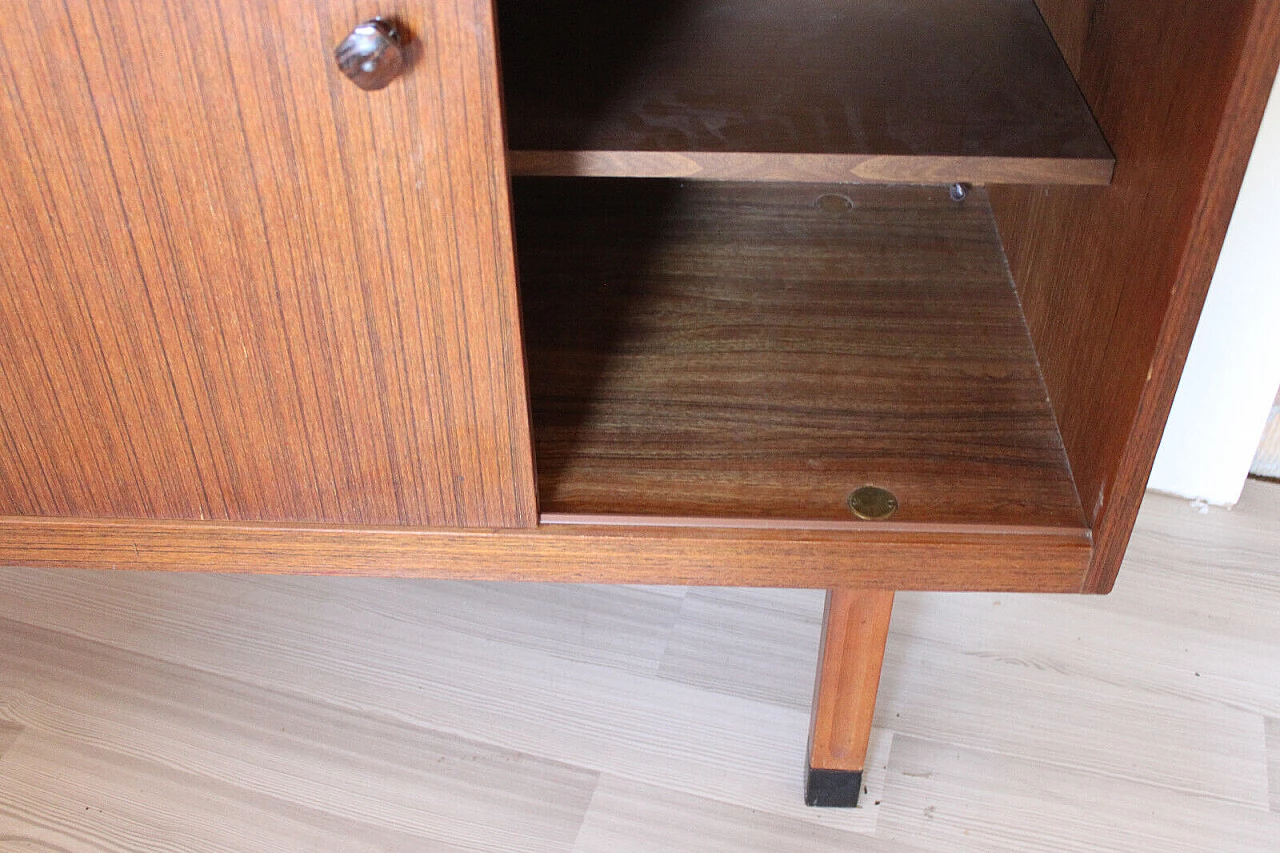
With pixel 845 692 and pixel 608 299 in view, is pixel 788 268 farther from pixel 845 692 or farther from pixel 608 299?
pixel 845 692

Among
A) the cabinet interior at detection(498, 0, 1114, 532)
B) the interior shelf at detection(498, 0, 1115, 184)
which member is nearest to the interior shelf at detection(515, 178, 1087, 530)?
the cabinet interior at detection(498, 0, 1114, 532)

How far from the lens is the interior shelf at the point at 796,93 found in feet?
1.80

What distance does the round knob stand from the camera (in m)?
0.43

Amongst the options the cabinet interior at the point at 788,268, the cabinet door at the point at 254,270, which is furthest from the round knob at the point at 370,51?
the cabinet interior at the point at 788,268

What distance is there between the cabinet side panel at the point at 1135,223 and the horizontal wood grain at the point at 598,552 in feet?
0.18

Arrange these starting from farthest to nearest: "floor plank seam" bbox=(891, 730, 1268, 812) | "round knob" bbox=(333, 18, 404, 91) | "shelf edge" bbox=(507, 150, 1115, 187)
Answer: "floor plank seam" bbox=(891, 730, 1268, 812) → "shelf edge" bbox=(507, 150, 1115, 187) → "round knob" bbox=(333, 18, 404, 91)

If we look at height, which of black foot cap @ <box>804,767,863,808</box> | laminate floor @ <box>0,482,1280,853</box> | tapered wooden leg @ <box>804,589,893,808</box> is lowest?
laminate floor @ <box>0,482,1280,853</box>

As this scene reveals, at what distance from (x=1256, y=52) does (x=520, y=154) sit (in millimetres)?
296

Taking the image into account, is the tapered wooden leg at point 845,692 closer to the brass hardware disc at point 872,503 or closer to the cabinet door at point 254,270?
the brass hardware disc at point 872,503

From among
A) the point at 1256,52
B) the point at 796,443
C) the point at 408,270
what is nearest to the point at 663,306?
the point at 796,443

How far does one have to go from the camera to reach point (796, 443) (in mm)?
640

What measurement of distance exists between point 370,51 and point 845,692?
45 centimetres

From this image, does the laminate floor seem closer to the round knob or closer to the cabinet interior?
the cabinet interior

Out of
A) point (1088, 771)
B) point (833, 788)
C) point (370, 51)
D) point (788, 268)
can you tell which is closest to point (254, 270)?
point (370, 51)
